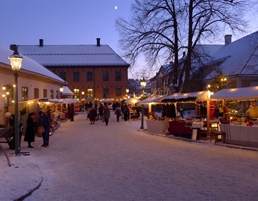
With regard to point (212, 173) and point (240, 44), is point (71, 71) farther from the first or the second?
point (212, 173)

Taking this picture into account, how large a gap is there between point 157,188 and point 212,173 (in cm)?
227

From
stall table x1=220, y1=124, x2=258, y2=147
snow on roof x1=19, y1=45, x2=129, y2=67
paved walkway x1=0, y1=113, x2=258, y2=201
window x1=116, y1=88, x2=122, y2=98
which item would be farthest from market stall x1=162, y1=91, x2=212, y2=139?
window x1=116, y1=88, x2=122, y2=98

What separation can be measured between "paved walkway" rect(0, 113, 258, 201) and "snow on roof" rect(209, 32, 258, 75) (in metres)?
20.8

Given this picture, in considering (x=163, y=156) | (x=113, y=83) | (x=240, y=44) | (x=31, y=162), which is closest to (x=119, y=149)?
(x=163, y=156)

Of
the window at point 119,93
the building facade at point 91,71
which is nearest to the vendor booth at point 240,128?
the building facade at point 91,71

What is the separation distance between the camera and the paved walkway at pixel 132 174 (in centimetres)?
745

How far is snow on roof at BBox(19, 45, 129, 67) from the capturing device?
69550 mm

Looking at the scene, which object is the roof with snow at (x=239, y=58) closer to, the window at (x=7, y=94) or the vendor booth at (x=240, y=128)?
the vendor booth at (x=240, y=128)

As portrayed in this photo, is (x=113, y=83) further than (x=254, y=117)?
Yes

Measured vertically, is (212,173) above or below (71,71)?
below

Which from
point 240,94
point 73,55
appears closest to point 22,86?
point 240,94

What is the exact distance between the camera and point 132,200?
22.9ft

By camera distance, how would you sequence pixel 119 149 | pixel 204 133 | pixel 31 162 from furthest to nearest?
pixel 204 133 < pixel 119 149 < pixel 31 162

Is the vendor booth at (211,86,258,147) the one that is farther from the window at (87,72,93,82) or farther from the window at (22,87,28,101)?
the window at (87,72,93,82)
